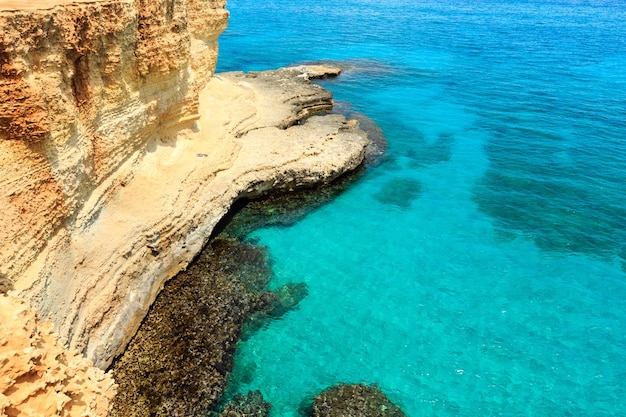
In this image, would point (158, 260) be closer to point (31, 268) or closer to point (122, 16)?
point (31, 268)

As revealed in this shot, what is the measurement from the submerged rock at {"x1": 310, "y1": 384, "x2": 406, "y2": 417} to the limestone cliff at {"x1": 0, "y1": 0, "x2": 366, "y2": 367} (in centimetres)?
573

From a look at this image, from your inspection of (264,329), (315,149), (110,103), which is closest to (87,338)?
(264,329)

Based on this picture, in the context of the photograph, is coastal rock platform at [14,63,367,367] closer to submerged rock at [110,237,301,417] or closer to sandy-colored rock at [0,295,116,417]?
submerged rock at [110,237,301,417]

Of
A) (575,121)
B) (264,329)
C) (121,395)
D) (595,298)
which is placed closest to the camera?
(121,395)

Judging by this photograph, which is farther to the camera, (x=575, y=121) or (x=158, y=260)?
(x=575, y=121)

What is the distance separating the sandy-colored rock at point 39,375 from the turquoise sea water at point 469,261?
5543 mm

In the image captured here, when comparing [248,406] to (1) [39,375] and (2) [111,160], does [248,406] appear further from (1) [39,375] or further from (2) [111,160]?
(2) [111,160]

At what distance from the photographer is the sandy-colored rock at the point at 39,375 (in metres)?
6.04

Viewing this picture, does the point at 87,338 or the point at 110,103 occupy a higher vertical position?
the point at 110,103

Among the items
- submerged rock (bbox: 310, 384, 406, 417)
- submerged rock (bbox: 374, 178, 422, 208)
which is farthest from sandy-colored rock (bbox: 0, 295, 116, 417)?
submerged rock (bbox: 374, 178, 422, 208)

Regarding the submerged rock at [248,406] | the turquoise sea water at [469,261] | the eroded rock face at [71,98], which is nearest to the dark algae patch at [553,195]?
the turquoise sea water at [469,261]

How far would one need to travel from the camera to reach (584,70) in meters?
40.7

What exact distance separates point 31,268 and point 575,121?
31383 millimetres

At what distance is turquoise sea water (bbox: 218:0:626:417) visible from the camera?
12789mm
